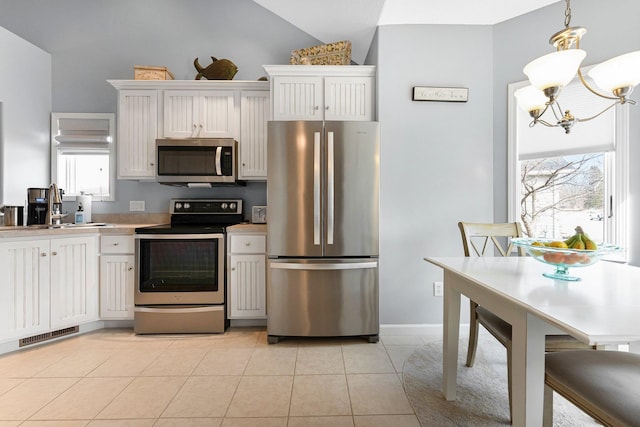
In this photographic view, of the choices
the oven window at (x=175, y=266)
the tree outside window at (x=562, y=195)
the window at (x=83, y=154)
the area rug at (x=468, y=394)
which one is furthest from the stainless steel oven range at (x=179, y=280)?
the tree outside window at (x=562, y=195)

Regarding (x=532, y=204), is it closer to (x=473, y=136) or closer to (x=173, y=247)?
(x=473, y=136)

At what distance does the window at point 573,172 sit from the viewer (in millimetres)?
2291

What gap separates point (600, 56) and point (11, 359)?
15.6ft

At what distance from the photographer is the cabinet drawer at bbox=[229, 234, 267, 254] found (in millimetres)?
2854

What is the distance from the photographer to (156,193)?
11.1 ft

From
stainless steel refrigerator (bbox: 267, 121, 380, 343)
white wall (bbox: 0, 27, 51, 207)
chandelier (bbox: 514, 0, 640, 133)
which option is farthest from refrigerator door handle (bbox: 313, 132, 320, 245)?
white wall (bbox: 0, 27, 51, 207)

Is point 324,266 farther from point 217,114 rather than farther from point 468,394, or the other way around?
point 217,114

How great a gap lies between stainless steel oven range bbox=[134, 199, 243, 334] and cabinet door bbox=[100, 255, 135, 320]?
152 millimetres

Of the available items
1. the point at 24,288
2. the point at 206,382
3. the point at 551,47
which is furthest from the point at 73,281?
the point at 551,47

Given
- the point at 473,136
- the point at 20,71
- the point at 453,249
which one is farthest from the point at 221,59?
the point at 453,249

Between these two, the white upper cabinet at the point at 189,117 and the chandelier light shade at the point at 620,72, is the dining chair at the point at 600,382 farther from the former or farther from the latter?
the white upper cabinet at the point at 189,117

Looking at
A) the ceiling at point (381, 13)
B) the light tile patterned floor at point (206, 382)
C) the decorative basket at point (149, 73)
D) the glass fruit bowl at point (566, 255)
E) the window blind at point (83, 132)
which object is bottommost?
the light tile patterned floor at point (206, 382)

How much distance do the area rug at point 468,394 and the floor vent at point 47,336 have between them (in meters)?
2.72

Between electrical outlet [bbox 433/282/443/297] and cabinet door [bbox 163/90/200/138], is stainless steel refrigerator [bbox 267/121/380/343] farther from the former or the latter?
cabinet door [bbox 163/90/200/138]
